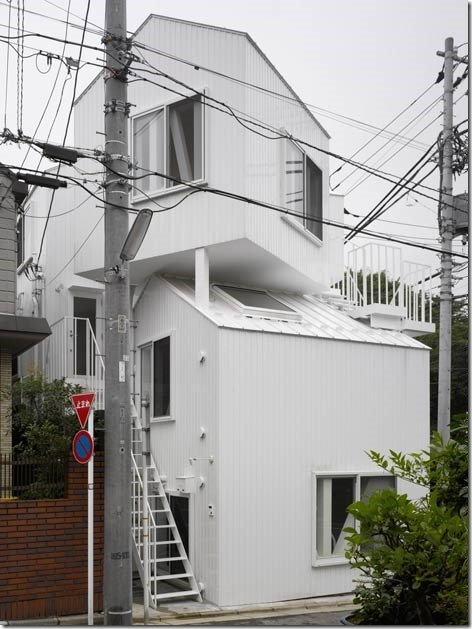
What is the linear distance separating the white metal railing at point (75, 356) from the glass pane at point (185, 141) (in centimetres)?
328

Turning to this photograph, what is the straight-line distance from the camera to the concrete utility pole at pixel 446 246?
14.3m

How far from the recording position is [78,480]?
1078 centimetres

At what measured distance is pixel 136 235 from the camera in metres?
8.80

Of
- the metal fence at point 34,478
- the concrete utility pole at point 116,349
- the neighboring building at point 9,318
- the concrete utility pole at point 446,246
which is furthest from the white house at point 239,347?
the concrete utility pole at point 116,349

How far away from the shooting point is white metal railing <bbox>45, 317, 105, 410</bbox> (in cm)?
1455

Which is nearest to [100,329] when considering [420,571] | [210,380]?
[210,380]

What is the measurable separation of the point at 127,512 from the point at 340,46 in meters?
6.67

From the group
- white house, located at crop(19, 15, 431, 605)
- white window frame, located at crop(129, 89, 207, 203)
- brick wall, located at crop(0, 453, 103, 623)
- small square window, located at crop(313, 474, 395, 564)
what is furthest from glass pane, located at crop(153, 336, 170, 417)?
small square window, located at crop(313, 474, 395, 564)

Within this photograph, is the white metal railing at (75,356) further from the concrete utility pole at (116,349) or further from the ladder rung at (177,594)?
the concrete utility pole at (116,349)

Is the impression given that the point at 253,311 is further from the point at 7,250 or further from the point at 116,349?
the point at 116,349

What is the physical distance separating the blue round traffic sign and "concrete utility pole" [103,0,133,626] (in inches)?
12.4

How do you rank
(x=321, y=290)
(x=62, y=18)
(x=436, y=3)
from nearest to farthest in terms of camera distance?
(x=62, y=18) → (x=436, y=3) → (x=321, y=290)

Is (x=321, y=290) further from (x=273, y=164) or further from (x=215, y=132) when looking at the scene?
(x=215, y=132)

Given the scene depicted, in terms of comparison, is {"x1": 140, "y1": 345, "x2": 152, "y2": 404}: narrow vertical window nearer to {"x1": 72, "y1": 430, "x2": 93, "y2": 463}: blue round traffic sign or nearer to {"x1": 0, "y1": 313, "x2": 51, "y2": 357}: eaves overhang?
{"x1": 0, "y1": 313, "x2": 51, "y2": 357}: eaves overhang
